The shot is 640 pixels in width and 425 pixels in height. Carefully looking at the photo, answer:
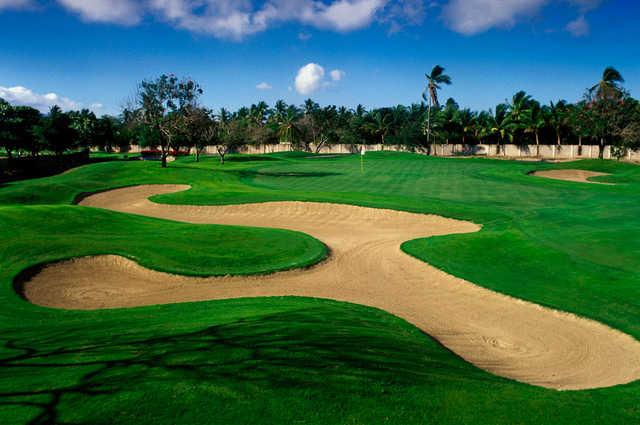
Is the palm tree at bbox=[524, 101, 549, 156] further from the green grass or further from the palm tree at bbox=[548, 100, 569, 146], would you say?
the green grass

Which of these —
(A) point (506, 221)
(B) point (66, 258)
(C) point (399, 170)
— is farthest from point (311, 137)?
(B) point (66, 258)

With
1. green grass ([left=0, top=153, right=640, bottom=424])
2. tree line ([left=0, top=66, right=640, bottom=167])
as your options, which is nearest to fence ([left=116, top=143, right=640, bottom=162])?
tree line ([left=0, top=66, right=640, bottom=167])

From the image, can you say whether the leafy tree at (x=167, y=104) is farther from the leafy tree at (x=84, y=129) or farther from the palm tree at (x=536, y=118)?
the palm tree at (x=536, y=118)

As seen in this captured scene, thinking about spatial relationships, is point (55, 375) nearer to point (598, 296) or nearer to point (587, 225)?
point (598, 296)

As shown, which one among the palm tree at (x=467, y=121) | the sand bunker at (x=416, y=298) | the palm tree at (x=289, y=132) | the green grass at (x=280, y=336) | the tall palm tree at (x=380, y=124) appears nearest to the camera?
the green grass at (x=280, y=336)

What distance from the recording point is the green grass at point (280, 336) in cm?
579

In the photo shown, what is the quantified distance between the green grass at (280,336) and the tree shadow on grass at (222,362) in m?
0.04

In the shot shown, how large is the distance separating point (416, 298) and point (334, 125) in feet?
343

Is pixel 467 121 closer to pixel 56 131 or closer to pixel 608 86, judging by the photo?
pixel 608 86

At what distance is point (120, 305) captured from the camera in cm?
1419

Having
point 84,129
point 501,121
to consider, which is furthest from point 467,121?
point 84,129

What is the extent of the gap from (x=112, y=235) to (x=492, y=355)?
17.7 metres

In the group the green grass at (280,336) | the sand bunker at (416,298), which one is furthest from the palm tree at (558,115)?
the sand bunker at (416,298)

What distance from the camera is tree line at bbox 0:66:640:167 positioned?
5566 cm
